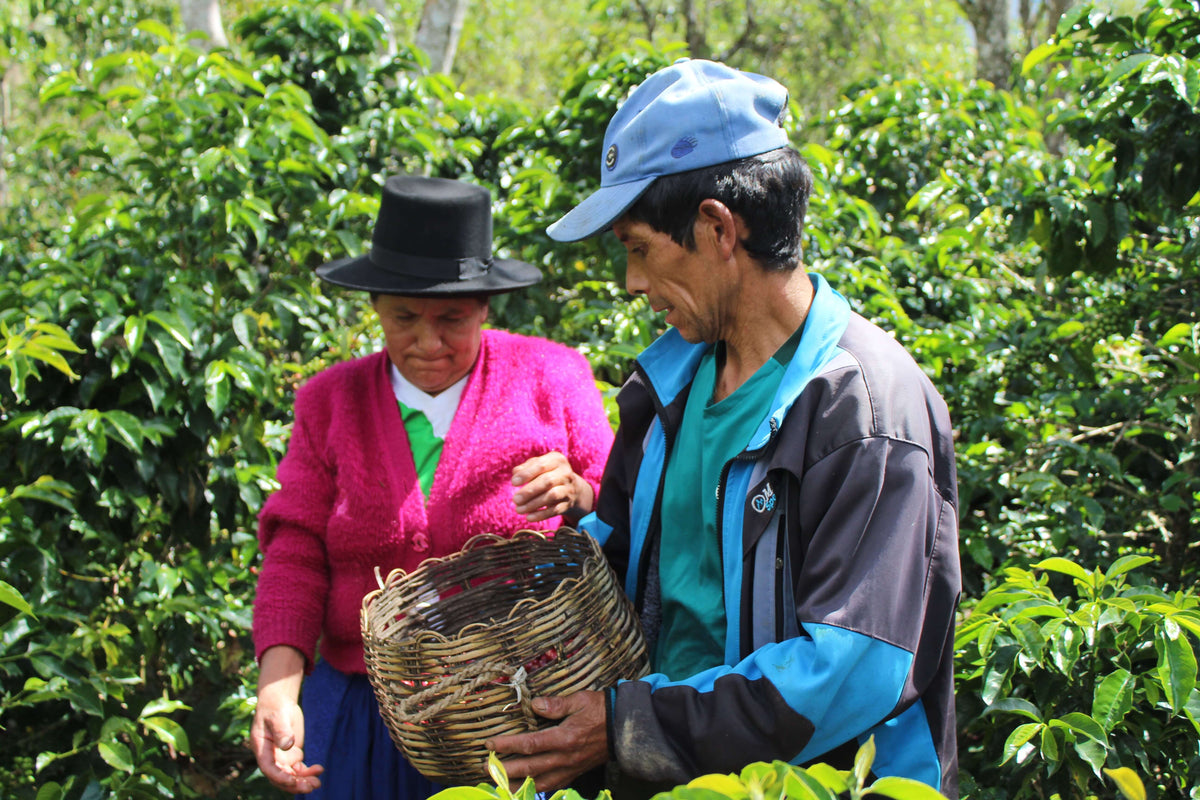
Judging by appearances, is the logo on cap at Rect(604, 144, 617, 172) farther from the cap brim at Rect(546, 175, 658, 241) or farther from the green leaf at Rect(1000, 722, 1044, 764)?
the green leaf at Rect(1000, 722, 1044, 764)

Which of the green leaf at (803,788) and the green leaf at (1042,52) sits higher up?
the green leaf at (1042,52)

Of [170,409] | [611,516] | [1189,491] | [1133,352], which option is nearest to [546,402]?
[611,516]

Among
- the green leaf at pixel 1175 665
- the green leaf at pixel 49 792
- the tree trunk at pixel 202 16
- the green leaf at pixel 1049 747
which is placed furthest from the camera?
the tree trunk at pixel 202 16

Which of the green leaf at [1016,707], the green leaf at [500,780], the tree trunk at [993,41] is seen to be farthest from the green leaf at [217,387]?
the tree trunk at [993,41]

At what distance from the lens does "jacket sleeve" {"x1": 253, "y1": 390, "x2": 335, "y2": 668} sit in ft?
6.61

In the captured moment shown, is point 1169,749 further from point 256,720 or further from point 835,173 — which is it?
point 835,173

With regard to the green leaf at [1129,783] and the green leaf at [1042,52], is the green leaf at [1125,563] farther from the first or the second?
the green leaf at [1042,52]

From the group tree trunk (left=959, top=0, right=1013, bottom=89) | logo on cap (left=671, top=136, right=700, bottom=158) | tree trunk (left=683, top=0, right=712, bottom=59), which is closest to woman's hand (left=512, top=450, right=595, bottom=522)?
logo on cap (left=671, top=136, right=700, bottom=158)

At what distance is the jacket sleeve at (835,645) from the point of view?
1.32 metres

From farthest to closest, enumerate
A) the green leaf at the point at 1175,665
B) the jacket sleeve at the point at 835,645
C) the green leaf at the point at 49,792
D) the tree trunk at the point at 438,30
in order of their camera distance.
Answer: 1. the tree trunk at the point at 438,30
2. the green leaf at the point at 49,792
3. the green leaf at the point at 1175,665
4. the jacket sleeve at the point at 835,645

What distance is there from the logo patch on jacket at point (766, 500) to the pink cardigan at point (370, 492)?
0.66 meters

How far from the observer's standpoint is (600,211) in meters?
1.57

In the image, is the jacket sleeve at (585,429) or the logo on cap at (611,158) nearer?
the logo on cap at (611,158)

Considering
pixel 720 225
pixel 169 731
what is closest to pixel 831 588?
pixel 720 225
